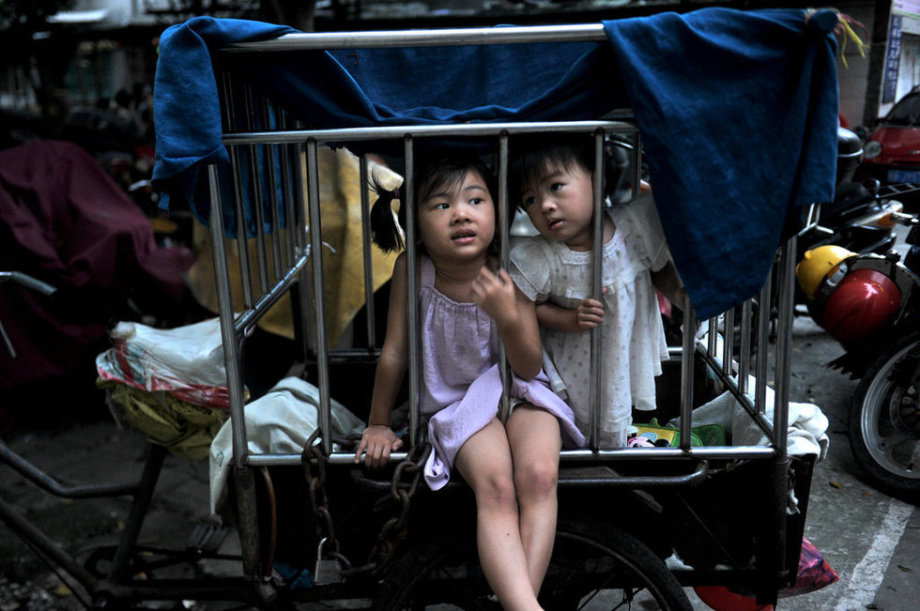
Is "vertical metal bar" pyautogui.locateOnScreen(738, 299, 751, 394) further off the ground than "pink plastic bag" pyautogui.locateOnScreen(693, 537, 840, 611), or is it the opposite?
"vertical metal bar" pyautogui.locateOnScreen(738, 299, 751, 394)

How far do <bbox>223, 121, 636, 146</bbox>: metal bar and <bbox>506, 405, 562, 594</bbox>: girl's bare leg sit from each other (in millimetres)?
682

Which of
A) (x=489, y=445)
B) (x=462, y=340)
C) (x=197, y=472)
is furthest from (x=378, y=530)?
(x=197, y=472)

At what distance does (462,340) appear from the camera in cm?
199

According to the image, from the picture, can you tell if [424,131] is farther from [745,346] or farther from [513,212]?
[745,346]

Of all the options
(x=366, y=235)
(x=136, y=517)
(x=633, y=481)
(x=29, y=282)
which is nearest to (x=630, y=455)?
(x=633, y=481)

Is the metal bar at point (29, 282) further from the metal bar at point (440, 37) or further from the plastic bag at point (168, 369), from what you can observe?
the metal bar at point (440, 37)

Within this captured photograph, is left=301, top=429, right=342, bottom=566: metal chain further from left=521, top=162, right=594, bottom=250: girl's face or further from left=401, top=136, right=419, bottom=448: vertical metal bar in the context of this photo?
left=521, top=162, right=594, bottom=250: girl's face

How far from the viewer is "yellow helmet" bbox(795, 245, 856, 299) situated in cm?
375

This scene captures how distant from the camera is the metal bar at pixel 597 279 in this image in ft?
5.44

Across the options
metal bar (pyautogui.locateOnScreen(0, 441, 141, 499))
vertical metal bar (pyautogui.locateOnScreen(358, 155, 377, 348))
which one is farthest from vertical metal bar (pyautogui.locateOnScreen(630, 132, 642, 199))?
metal bar (pyautogui.locateOnScreen(0, 441, 141, 499))

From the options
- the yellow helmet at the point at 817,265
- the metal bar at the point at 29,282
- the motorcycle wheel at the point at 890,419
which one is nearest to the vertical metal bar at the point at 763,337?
the motorcycle wheel at the point at 890,419

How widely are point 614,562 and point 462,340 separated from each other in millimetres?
631

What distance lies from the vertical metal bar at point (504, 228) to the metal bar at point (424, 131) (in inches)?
1.6

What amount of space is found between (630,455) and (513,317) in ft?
1.33
